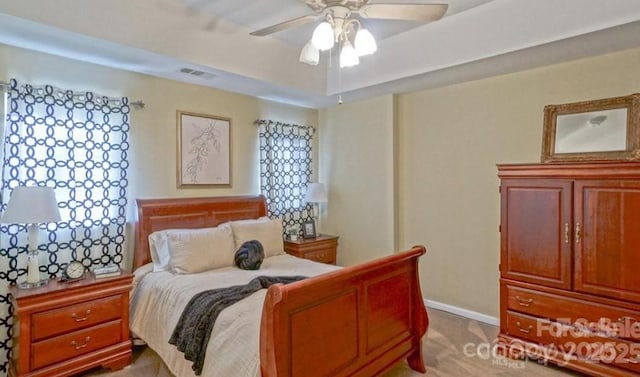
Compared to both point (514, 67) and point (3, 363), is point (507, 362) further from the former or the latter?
point (3, 363)

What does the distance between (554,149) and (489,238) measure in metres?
1.05

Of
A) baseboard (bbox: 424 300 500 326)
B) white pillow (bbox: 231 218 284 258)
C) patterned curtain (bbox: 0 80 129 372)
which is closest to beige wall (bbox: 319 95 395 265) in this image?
baseboard (bbox: 424 300 500 326)

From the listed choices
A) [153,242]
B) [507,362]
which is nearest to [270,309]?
[153,242]

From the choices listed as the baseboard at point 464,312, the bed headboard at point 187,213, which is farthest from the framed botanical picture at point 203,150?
the baseboard at point 464,312

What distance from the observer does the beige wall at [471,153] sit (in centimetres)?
316

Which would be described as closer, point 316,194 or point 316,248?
point 316,248

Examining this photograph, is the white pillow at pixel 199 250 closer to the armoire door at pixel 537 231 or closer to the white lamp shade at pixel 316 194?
the white lamp shade at pixel 316 194

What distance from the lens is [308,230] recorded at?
4.63 meters

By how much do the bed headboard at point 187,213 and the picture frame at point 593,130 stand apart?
3.02m

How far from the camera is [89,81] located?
10.2 feet

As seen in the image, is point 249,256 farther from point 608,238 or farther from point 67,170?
point 608,238

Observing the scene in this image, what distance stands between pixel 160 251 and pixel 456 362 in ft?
8.80

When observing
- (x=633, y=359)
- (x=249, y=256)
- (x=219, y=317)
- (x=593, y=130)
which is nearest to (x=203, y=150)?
(x=249, y=256)

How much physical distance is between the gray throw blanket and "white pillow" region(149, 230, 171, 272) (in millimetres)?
800
